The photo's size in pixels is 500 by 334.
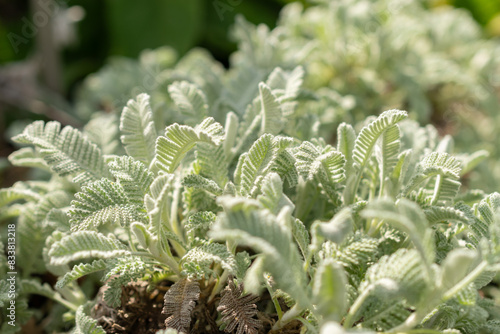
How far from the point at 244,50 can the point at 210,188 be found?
1.67 ft

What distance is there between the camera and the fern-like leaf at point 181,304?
474 millimetres

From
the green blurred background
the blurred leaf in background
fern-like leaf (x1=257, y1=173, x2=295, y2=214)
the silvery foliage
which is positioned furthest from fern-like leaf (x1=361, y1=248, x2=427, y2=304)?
the blurred leaf in background

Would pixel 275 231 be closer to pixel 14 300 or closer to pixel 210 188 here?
pixel 210 188

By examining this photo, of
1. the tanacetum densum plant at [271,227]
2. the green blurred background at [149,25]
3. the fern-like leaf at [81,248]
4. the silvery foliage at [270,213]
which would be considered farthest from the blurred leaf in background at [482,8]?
the fern-like leaf at [81,248]

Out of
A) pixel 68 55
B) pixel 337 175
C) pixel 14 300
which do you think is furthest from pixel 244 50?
pixel 68 55

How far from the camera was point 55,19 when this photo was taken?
1577 millimetres

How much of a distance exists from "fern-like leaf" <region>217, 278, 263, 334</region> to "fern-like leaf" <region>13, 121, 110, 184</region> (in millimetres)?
217

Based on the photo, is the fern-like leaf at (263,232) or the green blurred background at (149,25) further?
the green blurred background at (149,25)

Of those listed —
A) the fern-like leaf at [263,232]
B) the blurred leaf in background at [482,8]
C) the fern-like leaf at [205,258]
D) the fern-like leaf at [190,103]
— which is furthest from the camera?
the blurred leaf in background at [482,8]

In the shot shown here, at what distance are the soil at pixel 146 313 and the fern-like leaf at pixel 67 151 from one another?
0.48 feet

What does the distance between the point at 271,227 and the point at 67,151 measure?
32 cm

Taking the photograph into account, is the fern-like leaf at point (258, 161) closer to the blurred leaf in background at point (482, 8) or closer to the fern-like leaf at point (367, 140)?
the fern-like leaf at point (367, 140)

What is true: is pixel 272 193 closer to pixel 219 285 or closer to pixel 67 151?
pixel 219 285

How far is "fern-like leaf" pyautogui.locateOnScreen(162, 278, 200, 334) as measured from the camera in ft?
1.55
